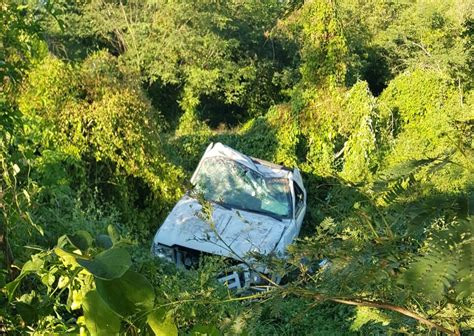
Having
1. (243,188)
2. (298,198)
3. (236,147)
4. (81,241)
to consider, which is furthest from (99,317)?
(236,147)

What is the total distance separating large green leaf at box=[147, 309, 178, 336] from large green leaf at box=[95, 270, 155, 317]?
38 millimetres

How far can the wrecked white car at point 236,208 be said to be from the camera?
22.2 feet

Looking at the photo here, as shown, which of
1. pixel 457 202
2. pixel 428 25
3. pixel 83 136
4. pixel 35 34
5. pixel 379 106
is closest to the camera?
pixel 457 202

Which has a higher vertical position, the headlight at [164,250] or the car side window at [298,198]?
the headlight at [164,250]

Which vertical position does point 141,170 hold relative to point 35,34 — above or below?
below

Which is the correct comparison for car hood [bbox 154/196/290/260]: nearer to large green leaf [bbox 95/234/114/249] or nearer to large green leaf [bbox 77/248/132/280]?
large green leaf [bbox 95/234/114/249]

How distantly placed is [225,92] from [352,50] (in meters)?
5.38

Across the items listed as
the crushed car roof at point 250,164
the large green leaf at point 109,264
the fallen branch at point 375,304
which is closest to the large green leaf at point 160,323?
the large green leaf at point 109,264

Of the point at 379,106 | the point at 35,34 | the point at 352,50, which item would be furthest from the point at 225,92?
the point at 35,34

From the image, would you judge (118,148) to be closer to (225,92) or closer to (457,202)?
(457,202)

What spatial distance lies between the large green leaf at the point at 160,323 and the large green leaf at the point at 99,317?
0.09 metres

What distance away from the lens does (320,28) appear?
12.6 meters

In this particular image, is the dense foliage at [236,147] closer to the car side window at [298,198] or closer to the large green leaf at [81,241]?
the large green leaf at [81,241]

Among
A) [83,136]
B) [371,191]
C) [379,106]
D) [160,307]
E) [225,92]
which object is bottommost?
[225,92]
